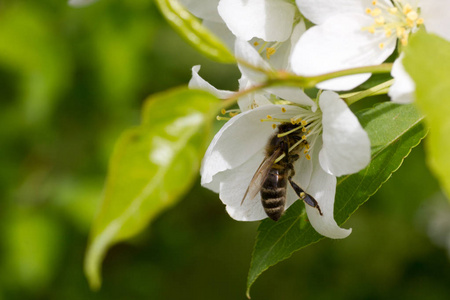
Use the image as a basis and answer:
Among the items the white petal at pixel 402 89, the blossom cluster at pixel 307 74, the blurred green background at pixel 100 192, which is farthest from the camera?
the blurred green background at pixel 100 192

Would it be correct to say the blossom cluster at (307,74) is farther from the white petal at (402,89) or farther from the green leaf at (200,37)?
the green leaf at (200,37)

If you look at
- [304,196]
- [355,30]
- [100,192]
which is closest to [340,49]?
[355,30]

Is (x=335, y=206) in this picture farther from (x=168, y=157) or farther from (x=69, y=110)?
(x=69, y=110)

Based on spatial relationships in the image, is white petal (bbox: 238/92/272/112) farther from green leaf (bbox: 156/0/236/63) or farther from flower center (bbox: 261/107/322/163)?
green leaf (bbox: 156/0/236/63)

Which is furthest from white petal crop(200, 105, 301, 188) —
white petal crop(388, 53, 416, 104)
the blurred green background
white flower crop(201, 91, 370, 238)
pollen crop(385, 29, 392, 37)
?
the blurred green background

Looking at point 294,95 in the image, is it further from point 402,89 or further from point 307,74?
point 402,89

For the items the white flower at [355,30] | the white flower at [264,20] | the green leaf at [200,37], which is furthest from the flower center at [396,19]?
the green leaf at [200,37]

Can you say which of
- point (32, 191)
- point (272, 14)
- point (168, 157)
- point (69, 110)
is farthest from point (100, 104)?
point (168, 157)
